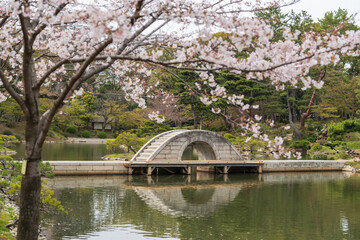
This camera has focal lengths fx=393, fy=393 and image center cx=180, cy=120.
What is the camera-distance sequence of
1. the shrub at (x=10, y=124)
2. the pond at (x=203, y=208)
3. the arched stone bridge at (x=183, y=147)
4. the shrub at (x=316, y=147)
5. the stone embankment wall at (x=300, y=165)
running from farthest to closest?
the shrub at (x=10, y=124)
the shrub at (x=316, y=147)
the stone embankment wall at (x=300, y=165)
the arched stone bridge at (x=183, y=147)
the pond at (x=203, y=208)

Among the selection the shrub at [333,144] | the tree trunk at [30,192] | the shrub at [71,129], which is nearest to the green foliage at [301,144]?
the shrub at [333,144]

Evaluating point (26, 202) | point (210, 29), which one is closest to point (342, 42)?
point (210, 29)

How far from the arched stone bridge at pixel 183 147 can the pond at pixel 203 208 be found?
1.21m

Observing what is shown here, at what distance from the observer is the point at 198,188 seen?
15516 millimetres

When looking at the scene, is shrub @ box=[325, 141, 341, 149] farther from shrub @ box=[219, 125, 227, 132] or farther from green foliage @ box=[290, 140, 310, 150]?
shrub @ box=[219, 125, 227, 132]

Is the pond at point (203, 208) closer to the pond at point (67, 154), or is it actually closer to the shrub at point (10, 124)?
the pond at point (67, 154)

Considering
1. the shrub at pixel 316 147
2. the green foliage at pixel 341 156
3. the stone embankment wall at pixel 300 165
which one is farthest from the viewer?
the shrub at pixel 316 147

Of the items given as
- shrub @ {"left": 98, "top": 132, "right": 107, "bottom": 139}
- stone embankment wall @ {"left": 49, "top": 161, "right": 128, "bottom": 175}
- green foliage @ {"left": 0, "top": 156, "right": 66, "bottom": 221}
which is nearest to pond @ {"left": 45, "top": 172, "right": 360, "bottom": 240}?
stone embankment wall @ {"left": 49, "top": 161, "right": 128, "bottom": 175}

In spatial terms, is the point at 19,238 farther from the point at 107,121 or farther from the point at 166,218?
the point at 107,121

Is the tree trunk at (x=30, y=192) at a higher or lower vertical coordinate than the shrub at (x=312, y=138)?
lower

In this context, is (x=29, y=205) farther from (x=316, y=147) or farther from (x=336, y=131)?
(x=336, y=131)

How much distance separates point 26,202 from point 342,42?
4.26m

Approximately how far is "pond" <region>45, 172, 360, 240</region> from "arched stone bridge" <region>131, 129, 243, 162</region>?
3.97 ft

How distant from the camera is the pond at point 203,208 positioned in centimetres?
903
